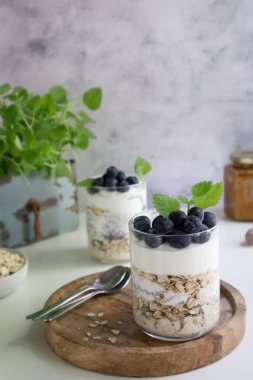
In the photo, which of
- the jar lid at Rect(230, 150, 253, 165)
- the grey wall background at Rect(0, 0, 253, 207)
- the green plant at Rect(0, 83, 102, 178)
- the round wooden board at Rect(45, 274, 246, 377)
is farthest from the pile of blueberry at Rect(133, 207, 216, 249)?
the grey wall background at Rect(0, 0, 253, 207)

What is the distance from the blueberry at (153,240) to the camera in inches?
28.5

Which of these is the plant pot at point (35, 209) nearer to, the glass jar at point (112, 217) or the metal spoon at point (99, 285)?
the glass jar at point (112, 217)

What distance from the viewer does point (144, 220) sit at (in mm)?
779

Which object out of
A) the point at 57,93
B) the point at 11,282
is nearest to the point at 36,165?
the point at 57,93

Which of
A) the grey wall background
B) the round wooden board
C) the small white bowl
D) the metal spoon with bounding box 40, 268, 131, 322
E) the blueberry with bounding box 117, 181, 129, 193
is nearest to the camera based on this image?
the round wooden board

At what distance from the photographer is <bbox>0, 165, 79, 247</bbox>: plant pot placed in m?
1.17

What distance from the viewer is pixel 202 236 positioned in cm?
73

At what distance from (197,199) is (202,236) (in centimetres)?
7

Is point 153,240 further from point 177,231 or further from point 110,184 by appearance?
point 110,184

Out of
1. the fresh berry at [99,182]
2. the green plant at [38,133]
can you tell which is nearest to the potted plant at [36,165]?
the green plant at [38,133]

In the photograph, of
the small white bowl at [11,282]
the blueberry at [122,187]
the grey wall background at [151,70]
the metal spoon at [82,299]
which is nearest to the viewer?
the metal spoon at [82,299]

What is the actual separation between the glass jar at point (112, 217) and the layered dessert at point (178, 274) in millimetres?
315

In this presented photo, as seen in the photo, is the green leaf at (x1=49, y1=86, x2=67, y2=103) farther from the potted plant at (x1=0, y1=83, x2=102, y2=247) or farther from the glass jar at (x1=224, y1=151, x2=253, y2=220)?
the glass jar at (x1=224, y1=151, x2=253, y2=220)

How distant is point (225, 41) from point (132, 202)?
535 mm
